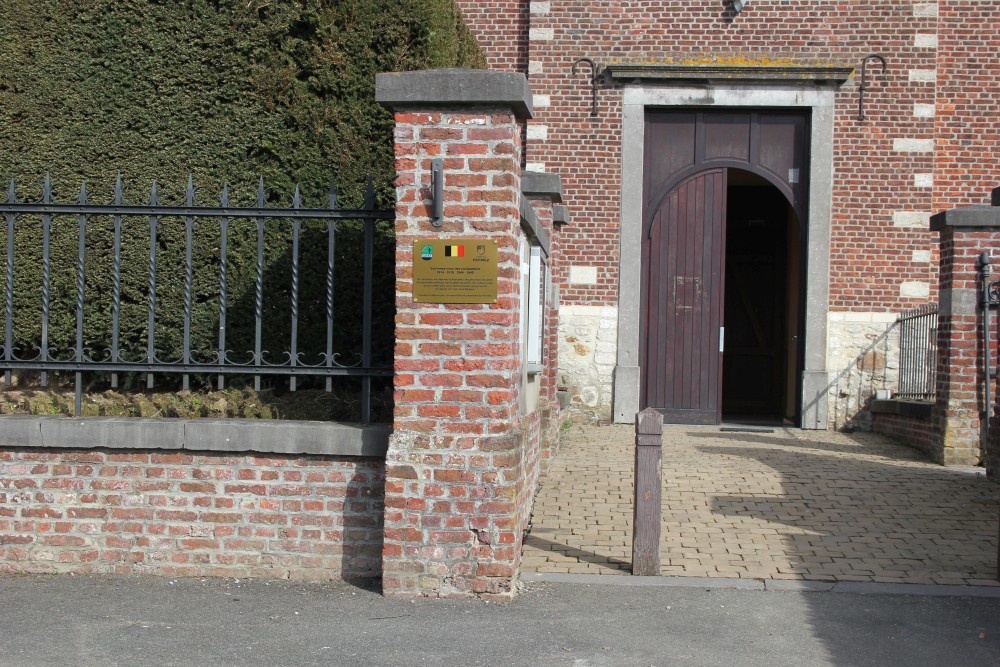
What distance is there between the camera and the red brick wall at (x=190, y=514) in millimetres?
5539

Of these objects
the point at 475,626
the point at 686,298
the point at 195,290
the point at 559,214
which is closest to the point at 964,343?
the point at 686,298

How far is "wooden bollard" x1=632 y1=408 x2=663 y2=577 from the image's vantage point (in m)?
5.77

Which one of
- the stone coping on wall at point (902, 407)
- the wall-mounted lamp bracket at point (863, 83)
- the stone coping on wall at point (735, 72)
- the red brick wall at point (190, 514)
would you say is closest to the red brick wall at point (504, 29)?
the stone coping on wall at point (735, 72)

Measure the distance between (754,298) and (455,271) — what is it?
487 inches

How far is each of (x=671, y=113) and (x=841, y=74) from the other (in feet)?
6.82

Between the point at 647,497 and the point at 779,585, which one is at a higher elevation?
the point at 647,497

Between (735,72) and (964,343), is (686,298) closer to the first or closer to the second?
(735,72)

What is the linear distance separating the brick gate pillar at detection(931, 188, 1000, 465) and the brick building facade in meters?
2.61

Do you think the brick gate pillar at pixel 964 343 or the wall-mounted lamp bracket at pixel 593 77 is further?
the wall-mounted lamp bracket at pixel 593 77

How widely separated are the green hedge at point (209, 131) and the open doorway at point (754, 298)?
1006 centimetres

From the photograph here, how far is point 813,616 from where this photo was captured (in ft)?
16.8

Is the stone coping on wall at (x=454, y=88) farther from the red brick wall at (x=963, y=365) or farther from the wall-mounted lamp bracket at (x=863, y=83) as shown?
the wall-mounted lamp bracket at (x=863, y=83)

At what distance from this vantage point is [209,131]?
7070 mm

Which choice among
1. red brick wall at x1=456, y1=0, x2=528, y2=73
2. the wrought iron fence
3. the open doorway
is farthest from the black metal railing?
the wrought iron fence
